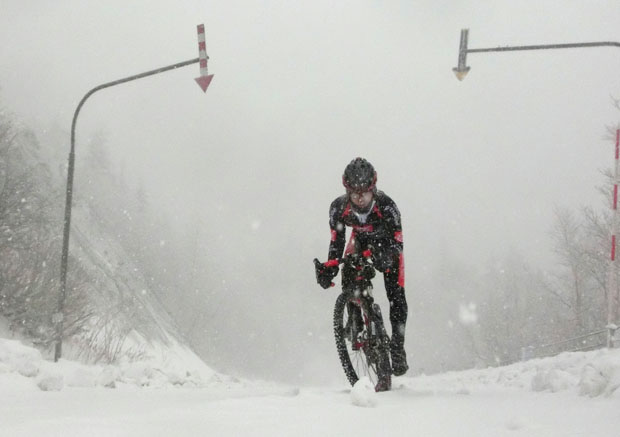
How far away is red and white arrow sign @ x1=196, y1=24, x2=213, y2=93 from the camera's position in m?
10.2

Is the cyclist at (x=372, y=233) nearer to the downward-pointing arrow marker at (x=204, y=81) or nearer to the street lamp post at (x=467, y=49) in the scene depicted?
the downward-pointing arrow marker at (x=204, y=81)

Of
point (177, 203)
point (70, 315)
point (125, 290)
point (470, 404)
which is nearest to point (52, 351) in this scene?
point (70, 315)

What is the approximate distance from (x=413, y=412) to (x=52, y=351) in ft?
26.3

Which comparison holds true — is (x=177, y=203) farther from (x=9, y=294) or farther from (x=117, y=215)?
(x=9, y=294)

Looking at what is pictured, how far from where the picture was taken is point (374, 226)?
5.24 m

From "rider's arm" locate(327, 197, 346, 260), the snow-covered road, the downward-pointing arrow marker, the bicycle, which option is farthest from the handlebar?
the downward-pointing arrow marker

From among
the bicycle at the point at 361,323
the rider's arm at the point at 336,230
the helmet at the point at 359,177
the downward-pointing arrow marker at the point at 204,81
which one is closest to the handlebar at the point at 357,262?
the bicycle at the point at 361,323

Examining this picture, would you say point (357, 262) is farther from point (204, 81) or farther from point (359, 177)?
point (204, 81)

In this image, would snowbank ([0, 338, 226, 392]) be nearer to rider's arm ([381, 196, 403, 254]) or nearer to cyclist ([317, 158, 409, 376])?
cyclist ([317, 158, 409, 376])

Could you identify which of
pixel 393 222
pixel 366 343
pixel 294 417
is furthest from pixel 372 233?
pixel 294 417

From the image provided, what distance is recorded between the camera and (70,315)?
10570mm

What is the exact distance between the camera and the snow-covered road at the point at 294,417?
2.25 m

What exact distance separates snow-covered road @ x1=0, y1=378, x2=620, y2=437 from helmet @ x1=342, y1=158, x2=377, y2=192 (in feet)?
6.32

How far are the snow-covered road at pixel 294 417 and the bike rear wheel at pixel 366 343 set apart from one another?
1506 millimetres
